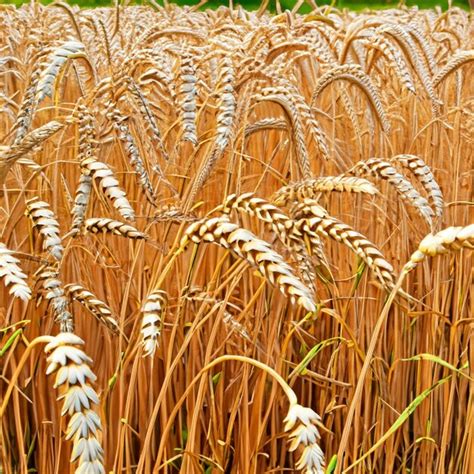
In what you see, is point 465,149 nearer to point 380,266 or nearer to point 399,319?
point 399,319

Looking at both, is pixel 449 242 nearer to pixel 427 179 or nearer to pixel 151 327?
pixel 151 327

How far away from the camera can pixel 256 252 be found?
0.53m

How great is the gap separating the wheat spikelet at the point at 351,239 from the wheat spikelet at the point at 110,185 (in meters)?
0.14

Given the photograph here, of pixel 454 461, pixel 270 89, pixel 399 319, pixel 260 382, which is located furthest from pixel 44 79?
pixel 454 461

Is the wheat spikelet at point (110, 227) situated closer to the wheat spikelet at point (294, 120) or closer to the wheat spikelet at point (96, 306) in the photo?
the wheat spikelet at point (96, 306)

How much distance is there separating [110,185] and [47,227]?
62 millimetres

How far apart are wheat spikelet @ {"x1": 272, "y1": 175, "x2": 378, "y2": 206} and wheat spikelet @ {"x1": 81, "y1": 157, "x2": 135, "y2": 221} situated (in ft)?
0.56

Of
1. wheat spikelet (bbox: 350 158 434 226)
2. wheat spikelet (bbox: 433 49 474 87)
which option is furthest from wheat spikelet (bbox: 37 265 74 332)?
wheat spikelet (bbox: 433 49 474 87)

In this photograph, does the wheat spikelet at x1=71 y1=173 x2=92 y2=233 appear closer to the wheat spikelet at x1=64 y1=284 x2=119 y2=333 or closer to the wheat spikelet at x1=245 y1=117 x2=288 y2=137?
the wheat spikelet at x1=64 y1=284 x2=119 y2=333

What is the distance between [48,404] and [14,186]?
1.36 feet

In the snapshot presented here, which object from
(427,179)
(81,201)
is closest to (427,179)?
(427,179)

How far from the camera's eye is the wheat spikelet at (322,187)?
0.65m

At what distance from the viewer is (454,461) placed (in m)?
1.03

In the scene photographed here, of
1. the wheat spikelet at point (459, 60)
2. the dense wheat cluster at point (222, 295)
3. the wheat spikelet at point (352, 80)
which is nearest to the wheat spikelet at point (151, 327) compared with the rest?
the dense wheat cluster at point (222, 295)
